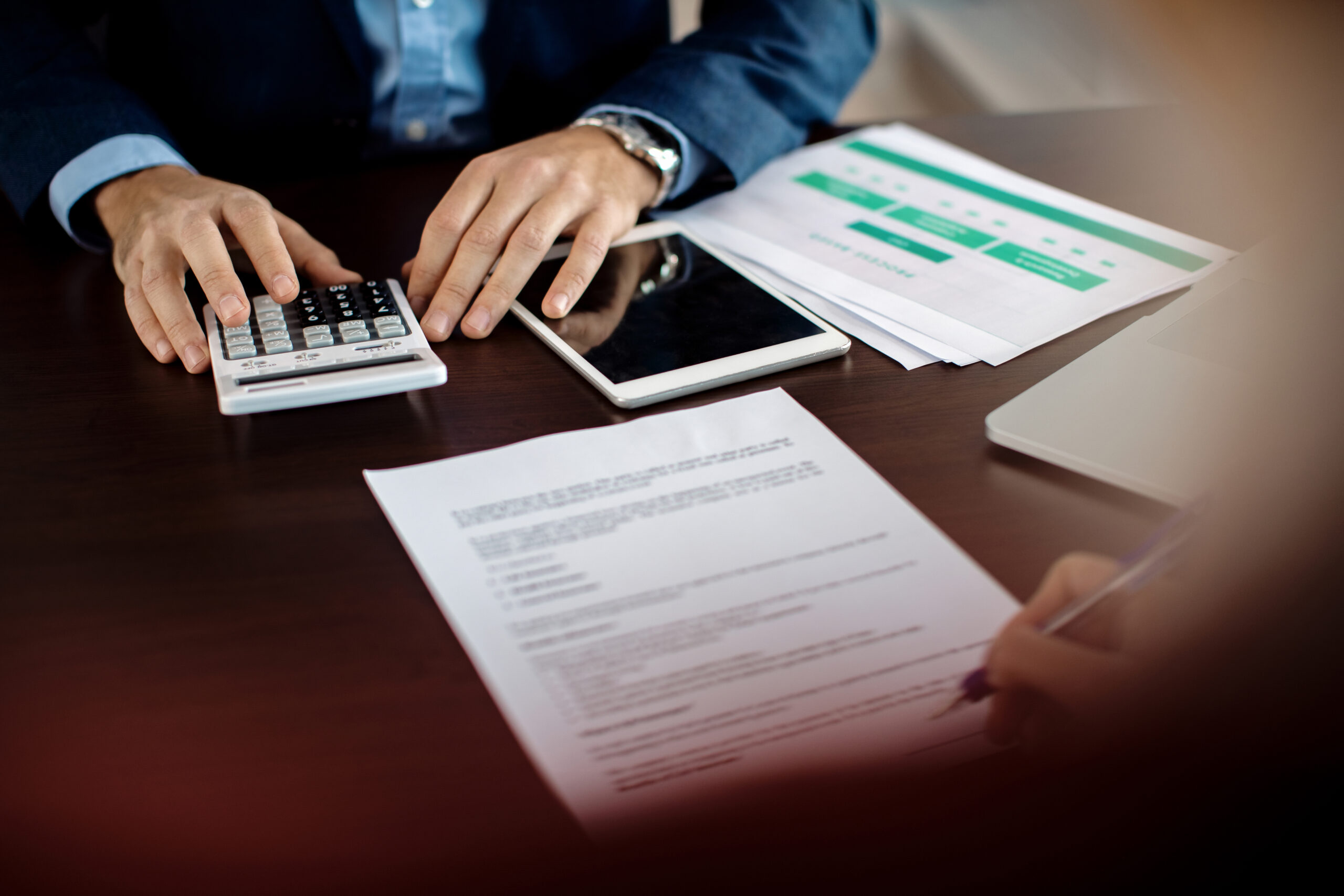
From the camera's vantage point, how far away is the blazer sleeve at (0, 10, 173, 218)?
70 cm

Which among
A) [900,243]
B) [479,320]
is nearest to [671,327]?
A: [479,320]

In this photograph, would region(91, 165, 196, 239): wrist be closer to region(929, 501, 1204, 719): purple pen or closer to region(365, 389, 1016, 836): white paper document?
region(365, 389, 1016, 836): white paper document

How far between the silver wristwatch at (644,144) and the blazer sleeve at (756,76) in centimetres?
2

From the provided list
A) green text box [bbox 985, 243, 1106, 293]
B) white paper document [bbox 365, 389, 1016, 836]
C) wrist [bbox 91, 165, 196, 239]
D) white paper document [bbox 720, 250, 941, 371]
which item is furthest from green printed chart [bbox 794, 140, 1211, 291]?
wrist [bbox 91, 165, 196, 239]

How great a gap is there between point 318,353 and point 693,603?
284 millimetres

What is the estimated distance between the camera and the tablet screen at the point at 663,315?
530 millimetres

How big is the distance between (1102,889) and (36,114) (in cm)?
85

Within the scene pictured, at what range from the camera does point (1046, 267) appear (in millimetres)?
651

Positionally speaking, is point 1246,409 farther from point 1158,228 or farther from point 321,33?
point 321,33

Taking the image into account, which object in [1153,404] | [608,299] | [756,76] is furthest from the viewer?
[756,76]

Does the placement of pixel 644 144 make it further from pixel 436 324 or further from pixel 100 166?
pixel 100 166

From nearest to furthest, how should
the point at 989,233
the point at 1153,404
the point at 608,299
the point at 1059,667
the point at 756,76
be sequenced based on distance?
the point at 1059,667
the point at 1153,404
the point at 608,299
the point at 989,233
the point at 756,76

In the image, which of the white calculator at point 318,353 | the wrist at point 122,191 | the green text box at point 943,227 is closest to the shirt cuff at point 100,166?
the wrist at point 122,191

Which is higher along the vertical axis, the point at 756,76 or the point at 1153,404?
the point at 756,76
